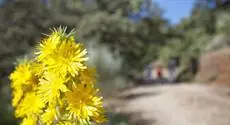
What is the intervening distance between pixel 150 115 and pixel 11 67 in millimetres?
7124

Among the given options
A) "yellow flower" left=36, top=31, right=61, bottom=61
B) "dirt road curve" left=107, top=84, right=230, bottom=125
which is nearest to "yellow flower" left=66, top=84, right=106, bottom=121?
"yellow flower" left=36, top=31, right=61, bottom=61

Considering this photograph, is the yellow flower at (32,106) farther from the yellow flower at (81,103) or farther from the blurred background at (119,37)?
the blurred background at (119,37)

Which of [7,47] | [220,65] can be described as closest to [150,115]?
[7,47]

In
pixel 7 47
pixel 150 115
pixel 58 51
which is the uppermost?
pixel 7 47

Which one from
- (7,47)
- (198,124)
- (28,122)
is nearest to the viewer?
(28,122)

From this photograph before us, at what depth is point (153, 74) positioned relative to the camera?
48.8 meters

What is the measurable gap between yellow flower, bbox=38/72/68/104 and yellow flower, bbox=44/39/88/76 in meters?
0.05

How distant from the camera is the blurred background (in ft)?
55.6

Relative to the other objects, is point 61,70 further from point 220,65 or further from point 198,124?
point 220,65

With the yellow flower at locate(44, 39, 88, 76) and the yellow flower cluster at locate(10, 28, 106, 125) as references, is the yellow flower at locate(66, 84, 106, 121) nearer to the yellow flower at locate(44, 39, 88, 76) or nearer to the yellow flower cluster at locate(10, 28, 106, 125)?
the yellow flower cluster at locate(10, 28, 106, 125)

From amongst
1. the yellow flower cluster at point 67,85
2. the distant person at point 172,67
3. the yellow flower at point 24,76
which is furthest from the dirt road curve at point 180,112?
the distant person at point 172,67

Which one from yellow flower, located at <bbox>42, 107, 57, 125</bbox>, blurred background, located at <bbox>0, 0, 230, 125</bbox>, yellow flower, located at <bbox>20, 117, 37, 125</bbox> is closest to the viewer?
yellow flower, located at <bbox>42, 107, 57, 125</bbox>

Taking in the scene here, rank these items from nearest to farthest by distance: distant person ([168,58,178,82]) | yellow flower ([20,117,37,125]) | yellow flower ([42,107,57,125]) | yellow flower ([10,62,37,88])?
yellow flower ([42,107,57,125]) → yellow flower ([20,117,37,125]) → yellow flower ([10,62,37,88]) → distant person ([168,58,178,82])

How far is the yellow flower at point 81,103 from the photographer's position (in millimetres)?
3447
